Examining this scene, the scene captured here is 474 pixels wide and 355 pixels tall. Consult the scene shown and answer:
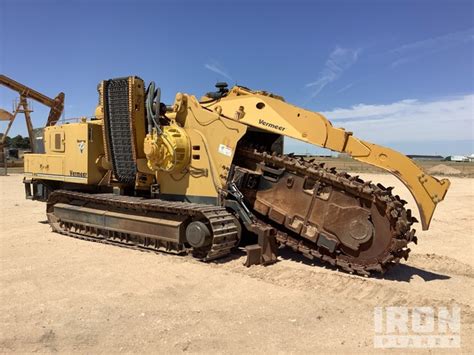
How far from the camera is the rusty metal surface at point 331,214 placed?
290 inches

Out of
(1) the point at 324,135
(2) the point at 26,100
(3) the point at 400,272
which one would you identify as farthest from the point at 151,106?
(2) the point at 26,100

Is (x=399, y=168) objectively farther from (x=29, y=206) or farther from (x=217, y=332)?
(x=29, y=206)

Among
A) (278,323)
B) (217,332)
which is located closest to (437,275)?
(278,323)

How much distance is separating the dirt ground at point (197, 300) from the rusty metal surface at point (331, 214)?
0.42 metres

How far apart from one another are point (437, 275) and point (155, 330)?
17.7 ft

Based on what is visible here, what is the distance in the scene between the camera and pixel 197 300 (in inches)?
251

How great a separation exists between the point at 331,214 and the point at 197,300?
3.03 meters

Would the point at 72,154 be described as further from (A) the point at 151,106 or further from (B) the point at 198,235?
(B) the point at 198,235

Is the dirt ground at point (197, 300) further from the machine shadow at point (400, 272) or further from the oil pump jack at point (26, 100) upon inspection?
the oil pump jack at point (26, 100)

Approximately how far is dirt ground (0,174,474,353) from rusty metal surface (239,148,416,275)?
0.42 metres

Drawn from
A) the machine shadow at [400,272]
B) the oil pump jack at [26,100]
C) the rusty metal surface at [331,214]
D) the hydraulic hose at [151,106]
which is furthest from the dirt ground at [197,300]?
the oil pump jack at [26,100]

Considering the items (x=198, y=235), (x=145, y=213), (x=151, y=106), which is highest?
(x=151, y=106)

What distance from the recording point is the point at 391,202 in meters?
7.23

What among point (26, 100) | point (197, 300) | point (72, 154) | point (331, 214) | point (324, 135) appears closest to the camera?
point (197, 300)
